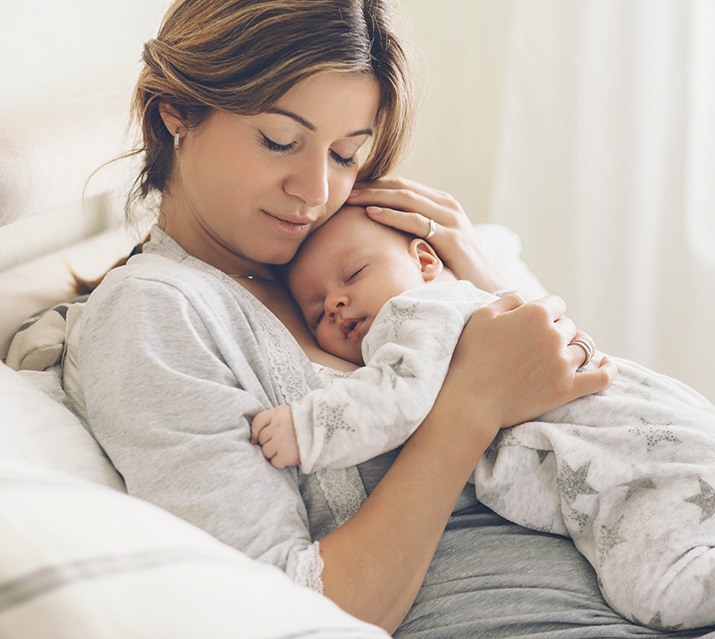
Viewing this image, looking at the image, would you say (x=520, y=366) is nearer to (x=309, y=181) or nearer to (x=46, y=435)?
(x=309, y=181)

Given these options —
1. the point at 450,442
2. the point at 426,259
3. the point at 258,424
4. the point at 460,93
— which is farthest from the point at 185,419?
the point at 460,93

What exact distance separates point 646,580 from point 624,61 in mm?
1804

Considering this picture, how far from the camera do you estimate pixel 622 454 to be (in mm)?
1175

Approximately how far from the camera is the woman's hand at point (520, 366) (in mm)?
1208

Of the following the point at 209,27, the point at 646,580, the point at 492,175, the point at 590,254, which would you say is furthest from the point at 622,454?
the point at 492,175

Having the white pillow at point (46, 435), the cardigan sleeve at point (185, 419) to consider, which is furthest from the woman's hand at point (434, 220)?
the white pillow at point (46, 435)

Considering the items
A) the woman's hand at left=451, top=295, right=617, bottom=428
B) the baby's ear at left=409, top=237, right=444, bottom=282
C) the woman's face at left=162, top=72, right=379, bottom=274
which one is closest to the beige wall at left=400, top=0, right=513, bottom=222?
the baby's ear at left=409, top=237, right=444, bottom=282

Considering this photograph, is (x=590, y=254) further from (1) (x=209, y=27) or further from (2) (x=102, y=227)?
(1) (x=209, y=27)

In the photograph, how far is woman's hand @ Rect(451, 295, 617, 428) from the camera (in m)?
1.21

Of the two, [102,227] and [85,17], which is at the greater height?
[85,17]

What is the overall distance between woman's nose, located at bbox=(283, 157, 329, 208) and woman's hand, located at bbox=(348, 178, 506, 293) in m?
A: 0.18

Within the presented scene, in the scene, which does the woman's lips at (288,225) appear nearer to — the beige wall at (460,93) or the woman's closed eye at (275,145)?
the woman's closed eye at (275,145)

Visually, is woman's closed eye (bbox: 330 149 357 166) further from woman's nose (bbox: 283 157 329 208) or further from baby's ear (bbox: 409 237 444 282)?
baby's ear (bbox: 409 237 444 282)

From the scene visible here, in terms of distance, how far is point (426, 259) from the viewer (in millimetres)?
1491
